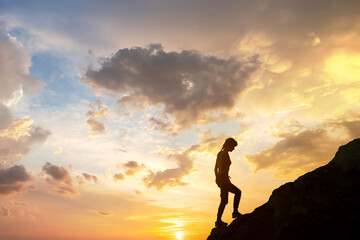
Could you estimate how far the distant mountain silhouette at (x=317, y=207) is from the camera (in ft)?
26.3

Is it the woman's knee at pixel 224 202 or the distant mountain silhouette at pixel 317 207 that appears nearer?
the distant mountain silhouette at pixel 317 207

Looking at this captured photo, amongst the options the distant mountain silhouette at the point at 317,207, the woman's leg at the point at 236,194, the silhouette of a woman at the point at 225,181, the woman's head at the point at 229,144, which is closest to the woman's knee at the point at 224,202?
the silhouette of a woman at the point at 225,181

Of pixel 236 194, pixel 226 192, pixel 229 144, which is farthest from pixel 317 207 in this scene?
pixel 229 144

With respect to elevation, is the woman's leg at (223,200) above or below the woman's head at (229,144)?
below

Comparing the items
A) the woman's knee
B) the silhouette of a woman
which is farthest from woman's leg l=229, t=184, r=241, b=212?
the woman's knee

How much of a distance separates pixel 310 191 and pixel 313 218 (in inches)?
38.3

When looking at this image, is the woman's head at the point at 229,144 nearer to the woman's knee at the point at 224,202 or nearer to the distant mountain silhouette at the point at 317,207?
the woman's knee at the point at 224,202

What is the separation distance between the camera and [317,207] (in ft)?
27.8

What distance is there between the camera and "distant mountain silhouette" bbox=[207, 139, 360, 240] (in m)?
8.03

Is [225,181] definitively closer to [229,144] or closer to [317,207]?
[229,144]

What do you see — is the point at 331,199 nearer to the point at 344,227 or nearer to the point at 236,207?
Answer: the point at 344,227

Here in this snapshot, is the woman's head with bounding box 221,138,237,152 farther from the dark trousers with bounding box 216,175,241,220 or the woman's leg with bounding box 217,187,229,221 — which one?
the woman's leg with bounding box 217,187,229,221

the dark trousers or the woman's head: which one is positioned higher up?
the woman's head

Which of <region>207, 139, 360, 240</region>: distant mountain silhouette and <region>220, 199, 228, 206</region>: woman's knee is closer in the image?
A: <region>207, 139, 360, 240</region>: distant mountain silhouette
